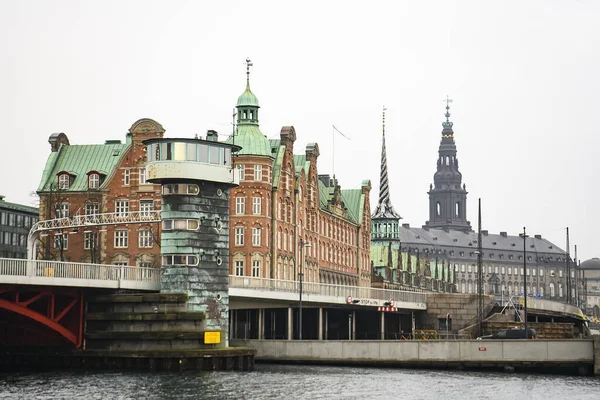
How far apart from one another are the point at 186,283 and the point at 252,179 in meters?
41.2

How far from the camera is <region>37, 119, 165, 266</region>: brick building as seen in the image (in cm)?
13788

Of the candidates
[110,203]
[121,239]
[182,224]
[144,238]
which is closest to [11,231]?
[110,203]

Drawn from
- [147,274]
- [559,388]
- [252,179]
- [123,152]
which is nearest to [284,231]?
[252,179]

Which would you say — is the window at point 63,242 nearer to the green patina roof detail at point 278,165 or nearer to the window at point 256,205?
the window at point 256,205

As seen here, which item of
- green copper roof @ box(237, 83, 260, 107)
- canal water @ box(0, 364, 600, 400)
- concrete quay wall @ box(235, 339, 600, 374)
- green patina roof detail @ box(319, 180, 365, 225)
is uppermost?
green copper roof @ box(237, 83, 260, 107)

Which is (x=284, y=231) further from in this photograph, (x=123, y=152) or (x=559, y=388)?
(x=559, y=388)

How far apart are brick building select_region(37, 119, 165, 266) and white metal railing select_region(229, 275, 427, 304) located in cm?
1624

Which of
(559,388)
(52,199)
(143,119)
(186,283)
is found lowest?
(559,388)

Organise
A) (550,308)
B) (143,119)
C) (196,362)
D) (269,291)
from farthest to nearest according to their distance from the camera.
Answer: (550,308) → (143,119) → (269,291) → (196,362)

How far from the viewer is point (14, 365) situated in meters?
99.2

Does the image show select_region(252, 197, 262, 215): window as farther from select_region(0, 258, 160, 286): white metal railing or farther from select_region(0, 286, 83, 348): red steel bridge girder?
select_region(0, 286, 83, 348): red steel bridge girder

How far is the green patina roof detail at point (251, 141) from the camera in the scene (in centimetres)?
13862

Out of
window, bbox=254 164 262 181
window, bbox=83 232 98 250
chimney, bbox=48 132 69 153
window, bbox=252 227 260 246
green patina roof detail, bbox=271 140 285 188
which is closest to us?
window, bbox=83 232 98 250

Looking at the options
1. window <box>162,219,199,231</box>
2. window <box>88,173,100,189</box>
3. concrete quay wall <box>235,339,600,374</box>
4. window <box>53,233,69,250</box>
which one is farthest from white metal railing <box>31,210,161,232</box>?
concrete quay wall <box>235,339,600,374</box>
